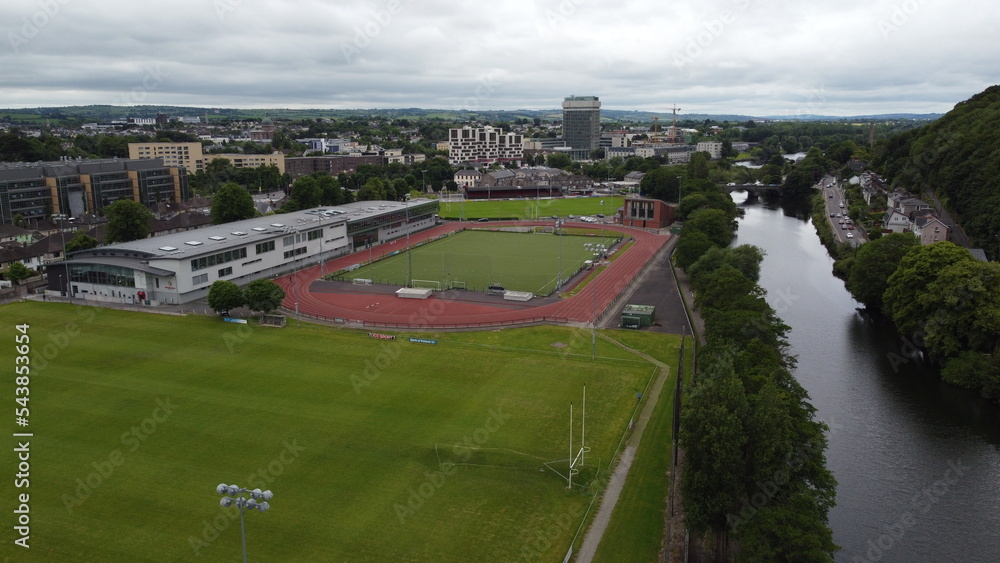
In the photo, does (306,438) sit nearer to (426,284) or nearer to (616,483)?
(616,483)

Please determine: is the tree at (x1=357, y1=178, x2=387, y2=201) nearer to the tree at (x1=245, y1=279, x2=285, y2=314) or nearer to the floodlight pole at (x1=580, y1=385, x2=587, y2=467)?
the tree at (x1=245, y1=279, x2=285, y2=314)

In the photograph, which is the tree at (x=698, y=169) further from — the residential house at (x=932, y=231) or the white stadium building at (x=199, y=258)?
the white stadium building at (x=199, y=258)

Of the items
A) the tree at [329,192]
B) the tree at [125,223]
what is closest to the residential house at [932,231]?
the tree at [329,192]

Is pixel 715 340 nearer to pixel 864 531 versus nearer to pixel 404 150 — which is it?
pixel 864 531

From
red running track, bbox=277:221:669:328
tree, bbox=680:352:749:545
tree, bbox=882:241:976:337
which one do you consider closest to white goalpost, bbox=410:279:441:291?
red running track, bbox=277:221:669:328

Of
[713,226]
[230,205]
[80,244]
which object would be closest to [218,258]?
[80,244]

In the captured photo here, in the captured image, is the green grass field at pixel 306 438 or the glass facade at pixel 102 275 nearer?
the green grass field at pixel 306 438

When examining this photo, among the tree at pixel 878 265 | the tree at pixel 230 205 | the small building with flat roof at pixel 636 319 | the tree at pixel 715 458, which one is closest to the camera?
the tree at pixel 715 458
